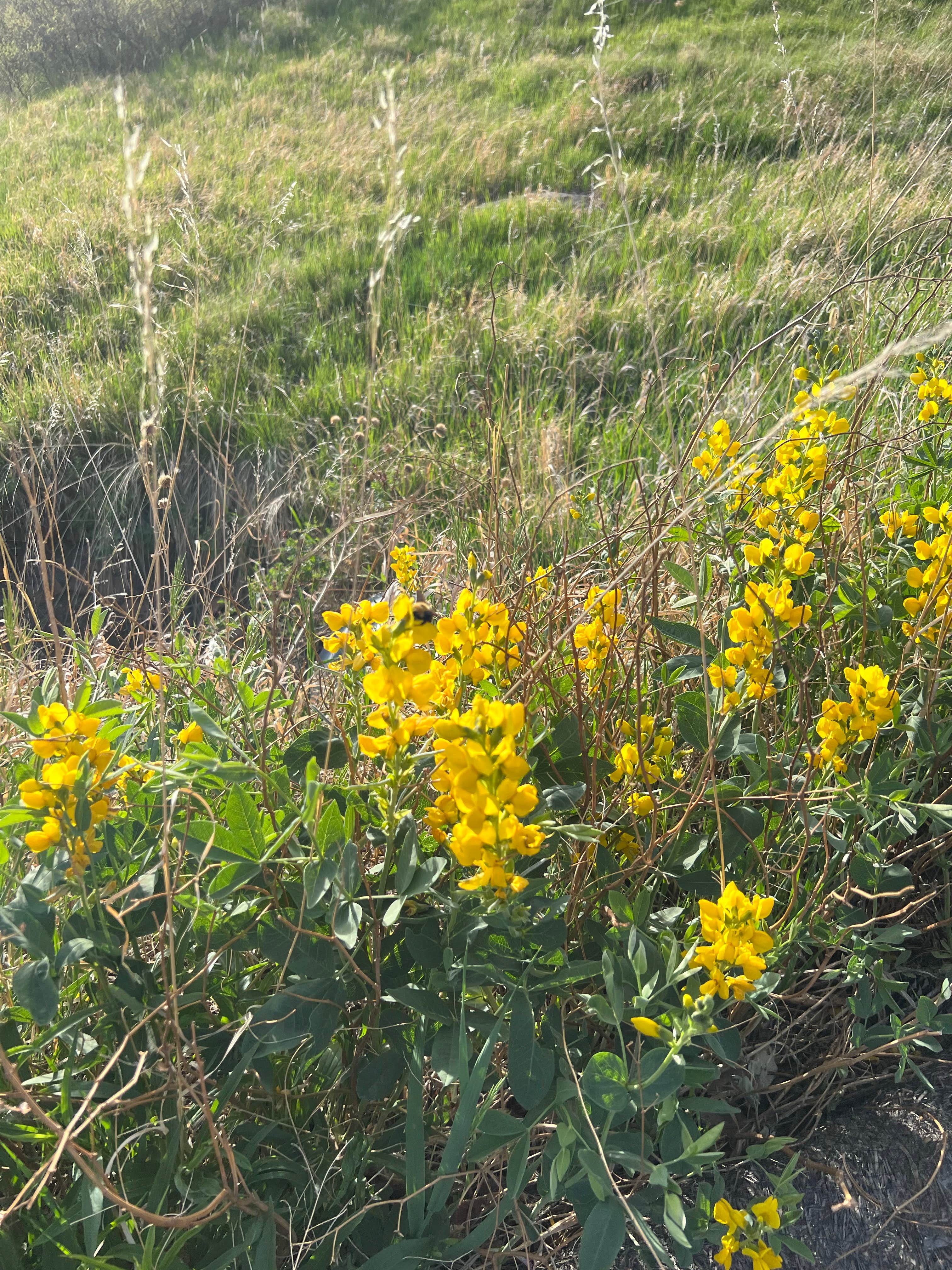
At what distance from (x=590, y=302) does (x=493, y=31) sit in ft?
17.0

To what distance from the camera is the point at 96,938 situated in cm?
84

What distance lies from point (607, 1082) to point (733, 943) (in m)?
0.18

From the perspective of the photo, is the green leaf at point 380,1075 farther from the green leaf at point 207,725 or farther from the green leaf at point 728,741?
the green leaf at point 728,741

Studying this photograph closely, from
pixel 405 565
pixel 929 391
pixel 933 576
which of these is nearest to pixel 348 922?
pixel 405 565

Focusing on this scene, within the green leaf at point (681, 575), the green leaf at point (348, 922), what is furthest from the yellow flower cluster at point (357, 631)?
the green leaf at point (681, 575)

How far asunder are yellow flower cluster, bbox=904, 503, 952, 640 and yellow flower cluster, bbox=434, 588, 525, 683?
0.51 m

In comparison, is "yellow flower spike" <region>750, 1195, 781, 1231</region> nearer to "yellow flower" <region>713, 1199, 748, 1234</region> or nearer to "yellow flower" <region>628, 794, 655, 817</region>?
"yellow flower" <region>713, 1199, 748, 1234</region>

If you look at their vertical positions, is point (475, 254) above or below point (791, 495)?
below

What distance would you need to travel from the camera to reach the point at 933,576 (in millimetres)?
1147

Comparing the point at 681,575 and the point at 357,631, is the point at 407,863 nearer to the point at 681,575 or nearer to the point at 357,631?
the point at 357,631

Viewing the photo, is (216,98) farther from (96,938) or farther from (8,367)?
(96,938)

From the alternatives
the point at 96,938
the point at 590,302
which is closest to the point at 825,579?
the point at 96,938

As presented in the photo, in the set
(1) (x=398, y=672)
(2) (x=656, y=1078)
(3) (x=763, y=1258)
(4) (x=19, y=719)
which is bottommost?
(3) (x=763, y=1258)

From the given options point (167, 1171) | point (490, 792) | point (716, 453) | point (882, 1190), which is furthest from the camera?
point (716, 453)
